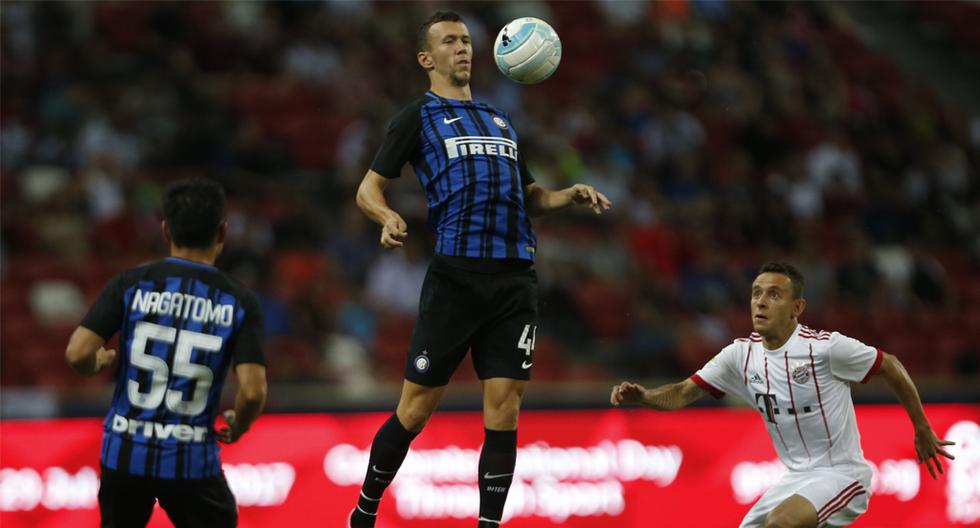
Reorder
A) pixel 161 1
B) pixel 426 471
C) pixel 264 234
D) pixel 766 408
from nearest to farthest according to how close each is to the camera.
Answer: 1. pixel 766 408
2. pixel 426 471
3. pixel 264 234
4. pixel 161 1

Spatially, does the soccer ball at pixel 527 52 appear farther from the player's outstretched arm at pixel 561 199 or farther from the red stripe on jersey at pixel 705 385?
the red stripe on jersey at pixel 705 385

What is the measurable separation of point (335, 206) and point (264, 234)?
1.34 metres

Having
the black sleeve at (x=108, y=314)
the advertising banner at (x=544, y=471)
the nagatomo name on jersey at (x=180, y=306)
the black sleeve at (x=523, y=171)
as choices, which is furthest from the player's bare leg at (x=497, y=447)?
the advertising banner at (x=544, y=471)

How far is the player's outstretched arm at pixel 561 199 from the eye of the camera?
20.5 feet

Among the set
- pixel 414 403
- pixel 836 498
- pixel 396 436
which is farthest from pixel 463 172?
pixel 836 498

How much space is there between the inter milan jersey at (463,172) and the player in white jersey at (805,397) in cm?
107

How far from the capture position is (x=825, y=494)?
6535mm

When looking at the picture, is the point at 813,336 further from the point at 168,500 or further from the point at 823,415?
the point at 168,500

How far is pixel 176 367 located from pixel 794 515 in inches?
123

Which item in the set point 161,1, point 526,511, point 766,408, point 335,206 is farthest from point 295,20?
point 766,408

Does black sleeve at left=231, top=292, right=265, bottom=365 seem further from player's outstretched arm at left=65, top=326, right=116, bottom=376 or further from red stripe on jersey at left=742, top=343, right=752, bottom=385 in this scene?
red stripe on jersey at left=742, top=343, right=752, bottom=385

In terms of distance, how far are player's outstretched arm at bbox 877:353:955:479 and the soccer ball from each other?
7.19 feet

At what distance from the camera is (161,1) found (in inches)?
611

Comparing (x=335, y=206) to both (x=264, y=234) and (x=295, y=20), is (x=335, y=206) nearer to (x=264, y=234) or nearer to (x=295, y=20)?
(x=264, y=234)
